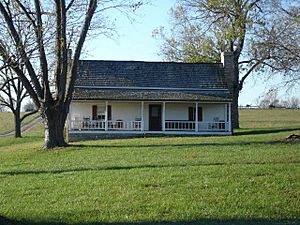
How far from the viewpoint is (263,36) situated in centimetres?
2520

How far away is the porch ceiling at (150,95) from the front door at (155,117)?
1699 millimetres

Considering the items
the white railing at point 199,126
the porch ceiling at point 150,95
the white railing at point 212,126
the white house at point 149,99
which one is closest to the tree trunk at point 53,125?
the white house at point 149,99

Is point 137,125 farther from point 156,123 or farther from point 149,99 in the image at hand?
point 156,123

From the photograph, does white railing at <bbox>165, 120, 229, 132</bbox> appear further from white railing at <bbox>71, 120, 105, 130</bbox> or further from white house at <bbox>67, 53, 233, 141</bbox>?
white railing at <bbox>71, 120, 105, 130</bbox>

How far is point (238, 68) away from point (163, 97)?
1375 cm

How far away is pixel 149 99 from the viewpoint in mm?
33688

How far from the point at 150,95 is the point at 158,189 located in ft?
77.3

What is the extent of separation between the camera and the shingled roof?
113ft

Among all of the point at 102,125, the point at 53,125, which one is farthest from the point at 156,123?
the point at 53,125

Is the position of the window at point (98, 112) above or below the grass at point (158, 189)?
above

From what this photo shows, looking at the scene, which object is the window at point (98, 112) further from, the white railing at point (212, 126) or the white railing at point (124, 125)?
the white railing at point (212, 126)

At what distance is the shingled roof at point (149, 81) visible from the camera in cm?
3431

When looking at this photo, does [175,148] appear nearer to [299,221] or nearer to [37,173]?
[37,173]

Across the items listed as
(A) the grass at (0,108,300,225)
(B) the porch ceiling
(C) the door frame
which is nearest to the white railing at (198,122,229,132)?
(B) the porch ceiling
